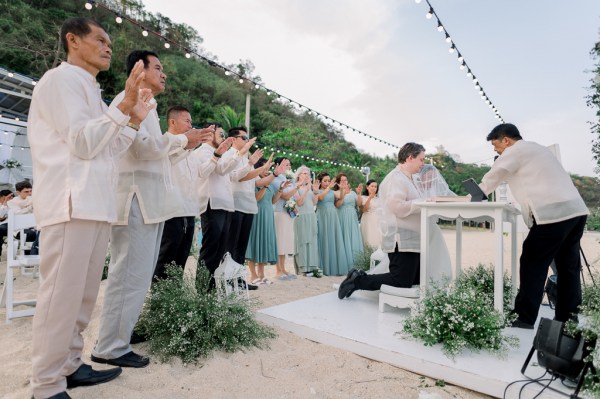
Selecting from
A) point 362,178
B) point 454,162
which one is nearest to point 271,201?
point 362,178

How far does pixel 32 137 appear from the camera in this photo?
1.85 m

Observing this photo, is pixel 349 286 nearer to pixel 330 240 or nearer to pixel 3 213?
pixel 330 240

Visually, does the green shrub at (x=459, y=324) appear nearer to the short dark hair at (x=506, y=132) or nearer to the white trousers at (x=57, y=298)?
the short dark hair at (x=506, y=132)

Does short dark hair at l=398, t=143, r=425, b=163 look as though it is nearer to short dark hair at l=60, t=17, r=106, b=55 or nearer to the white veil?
the white veil

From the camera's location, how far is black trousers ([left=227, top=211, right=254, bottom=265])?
4375mm

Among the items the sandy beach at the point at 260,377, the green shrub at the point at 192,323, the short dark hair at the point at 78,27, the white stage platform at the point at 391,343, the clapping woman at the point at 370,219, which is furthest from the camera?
the clapping woman at the point at 370,219

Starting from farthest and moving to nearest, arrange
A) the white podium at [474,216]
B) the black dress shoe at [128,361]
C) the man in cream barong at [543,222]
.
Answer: the man in cream barong at [543,222] < the white podium at [474,216] < the black dress shoe at [128,361]

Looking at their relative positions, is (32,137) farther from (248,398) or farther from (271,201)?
(271,201)

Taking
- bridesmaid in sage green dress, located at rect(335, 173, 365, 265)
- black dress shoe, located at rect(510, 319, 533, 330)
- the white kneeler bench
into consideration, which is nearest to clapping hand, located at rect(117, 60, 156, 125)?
the white kneeler bench

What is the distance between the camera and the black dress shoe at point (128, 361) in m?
2.33

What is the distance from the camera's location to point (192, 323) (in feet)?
8.41

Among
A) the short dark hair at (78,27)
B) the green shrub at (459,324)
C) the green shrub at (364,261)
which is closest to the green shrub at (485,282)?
the green shrub at (459,324)

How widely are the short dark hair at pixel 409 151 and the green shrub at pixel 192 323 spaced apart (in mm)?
2040

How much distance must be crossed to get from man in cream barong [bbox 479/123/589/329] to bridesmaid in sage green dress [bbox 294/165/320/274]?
344cm
